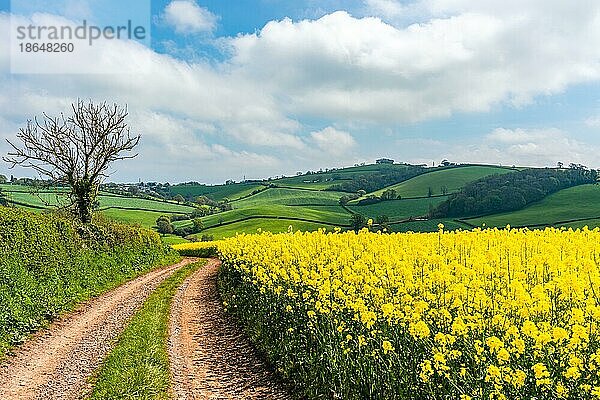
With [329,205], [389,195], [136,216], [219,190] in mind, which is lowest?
[136,216]

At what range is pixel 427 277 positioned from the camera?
9883 millimetres

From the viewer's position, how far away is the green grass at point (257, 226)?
90062 mm

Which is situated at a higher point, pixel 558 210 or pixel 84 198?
pixel 84 198

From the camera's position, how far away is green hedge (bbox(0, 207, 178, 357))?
16766mm

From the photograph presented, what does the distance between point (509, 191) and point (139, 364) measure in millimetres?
86973

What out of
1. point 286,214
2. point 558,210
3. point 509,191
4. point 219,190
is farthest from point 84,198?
point 219,190

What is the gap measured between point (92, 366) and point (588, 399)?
10.9m

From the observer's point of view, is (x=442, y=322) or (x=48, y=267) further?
(x=48, y=267)

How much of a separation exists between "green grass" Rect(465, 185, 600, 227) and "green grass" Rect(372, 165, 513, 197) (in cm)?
2791

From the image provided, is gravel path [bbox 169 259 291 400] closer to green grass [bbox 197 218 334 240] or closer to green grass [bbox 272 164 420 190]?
green grass [bbox 197 218 334 240]

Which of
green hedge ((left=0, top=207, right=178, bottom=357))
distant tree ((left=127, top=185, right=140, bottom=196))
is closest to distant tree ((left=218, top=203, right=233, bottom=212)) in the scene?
distant tree ((left=127, top=185, right=140, bottom=196))

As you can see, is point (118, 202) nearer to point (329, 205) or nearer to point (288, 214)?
point (288, 214)

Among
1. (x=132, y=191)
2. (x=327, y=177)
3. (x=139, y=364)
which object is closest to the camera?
(x=139, y=364)

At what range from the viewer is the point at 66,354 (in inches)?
558
